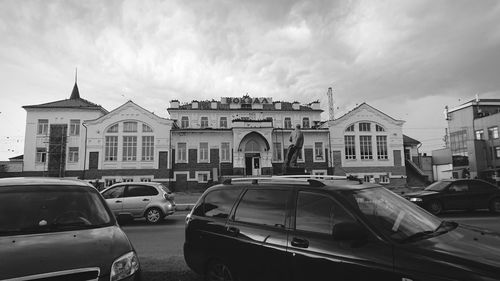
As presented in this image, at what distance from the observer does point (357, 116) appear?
4547 centimetres

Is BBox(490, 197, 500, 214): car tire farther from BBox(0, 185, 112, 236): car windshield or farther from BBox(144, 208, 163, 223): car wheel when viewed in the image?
BBox(0, 185, 112, 236): car windshield

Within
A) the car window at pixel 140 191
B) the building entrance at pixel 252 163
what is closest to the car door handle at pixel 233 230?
the car window at pixel 140 191

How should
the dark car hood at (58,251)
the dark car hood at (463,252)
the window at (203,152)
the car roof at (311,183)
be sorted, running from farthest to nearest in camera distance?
1. the window at (203,152)
2. the car roof at (311,183)
3. the dark car hood at (58,251)
4. the dark car hood at (463,252)

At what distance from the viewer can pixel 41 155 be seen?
41344 millimetres

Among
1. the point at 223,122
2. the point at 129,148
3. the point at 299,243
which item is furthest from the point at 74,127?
the point at 299,243

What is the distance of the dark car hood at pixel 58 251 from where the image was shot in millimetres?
3314

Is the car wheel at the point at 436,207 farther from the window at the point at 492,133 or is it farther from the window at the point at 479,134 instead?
the window at the point at 479,134

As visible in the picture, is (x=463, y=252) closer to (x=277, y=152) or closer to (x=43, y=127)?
(x=277, y=152)

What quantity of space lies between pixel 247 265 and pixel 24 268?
247 cm

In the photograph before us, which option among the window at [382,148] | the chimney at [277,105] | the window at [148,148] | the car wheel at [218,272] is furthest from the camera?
the chimney at [277,105]

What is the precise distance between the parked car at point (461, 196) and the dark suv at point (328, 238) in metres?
11.5

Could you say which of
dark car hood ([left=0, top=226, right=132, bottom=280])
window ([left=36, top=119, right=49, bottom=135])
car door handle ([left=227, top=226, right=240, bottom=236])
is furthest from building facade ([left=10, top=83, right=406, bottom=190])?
dark car hood ([left=0, top=226, right=132, bottom=280])

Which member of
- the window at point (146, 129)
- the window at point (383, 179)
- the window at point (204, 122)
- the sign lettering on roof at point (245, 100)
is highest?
the sign lettering on roof at point (245, 100)

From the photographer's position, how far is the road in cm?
554
